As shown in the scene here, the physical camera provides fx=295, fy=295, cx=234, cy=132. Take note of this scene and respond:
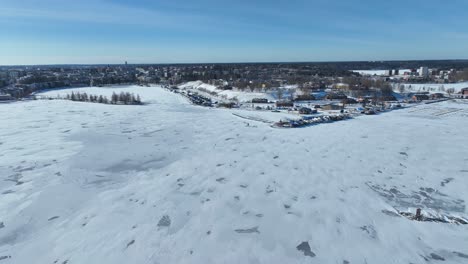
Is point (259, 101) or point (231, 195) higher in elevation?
point (259, 101)

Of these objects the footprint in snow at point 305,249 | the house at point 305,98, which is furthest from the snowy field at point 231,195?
the house at point 305,98

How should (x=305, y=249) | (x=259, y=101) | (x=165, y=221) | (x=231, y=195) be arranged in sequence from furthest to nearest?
(x=259, y=101) → (x=231, y=195) → (x=165, y=221) → (x=305, y=249)

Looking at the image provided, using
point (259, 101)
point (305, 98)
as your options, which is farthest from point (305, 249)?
point (305, 98)

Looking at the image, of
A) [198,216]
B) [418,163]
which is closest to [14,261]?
[198,216]

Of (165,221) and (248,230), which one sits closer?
(248,230)

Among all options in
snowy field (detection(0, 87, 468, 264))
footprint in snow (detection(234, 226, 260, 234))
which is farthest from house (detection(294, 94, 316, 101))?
footprint in snow (detection(234, 226, 260, 234))

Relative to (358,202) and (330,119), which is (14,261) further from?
(330,119)

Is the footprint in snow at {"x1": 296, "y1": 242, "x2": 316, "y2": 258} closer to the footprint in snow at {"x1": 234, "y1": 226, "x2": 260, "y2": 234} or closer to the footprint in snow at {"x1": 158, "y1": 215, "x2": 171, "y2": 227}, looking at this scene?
the footprint in snow at {"x1": 234, "y1": 226, "x2": 260, "y2": 234}

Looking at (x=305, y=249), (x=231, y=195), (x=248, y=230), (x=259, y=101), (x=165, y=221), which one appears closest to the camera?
(x=305, y=249)

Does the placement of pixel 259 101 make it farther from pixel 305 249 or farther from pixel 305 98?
pixel 305 249

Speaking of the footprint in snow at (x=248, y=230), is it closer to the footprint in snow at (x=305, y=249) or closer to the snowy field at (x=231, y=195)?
the snowy field at (x=231, y=195)
